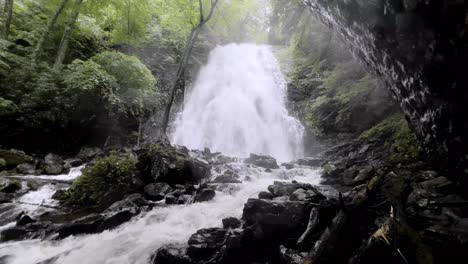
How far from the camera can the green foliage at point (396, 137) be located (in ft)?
25.7

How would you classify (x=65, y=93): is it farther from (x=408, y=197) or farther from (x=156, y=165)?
(x=408, y=197)

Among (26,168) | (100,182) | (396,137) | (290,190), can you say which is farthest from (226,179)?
(26,168)

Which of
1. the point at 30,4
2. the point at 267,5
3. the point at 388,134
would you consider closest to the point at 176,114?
the point at 30,4

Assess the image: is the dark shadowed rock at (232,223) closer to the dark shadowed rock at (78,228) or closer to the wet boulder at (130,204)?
the wet boulder at (130,204)

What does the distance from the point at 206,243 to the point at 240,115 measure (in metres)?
13.0

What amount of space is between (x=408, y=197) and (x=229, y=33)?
26937 mm

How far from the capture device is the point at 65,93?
1075 cm

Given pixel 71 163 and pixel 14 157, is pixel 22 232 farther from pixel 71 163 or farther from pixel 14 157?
pixel 71 163

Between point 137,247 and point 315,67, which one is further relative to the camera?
point 315,67

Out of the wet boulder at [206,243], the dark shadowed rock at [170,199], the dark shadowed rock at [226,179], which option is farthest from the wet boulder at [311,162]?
the wet boulder at [206,243]

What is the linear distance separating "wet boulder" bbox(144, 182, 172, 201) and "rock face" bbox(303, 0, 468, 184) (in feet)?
19.1

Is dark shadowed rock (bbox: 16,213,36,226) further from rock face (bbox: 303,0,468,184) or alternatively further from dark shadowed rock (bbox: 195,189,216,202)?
rock face (bbox: 303,0,468,184)

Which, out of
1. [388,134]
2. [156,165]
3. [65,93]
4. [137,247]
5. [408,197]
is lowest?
[137,247]

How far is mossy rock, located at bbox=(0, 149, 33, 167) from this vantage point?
328 inches
